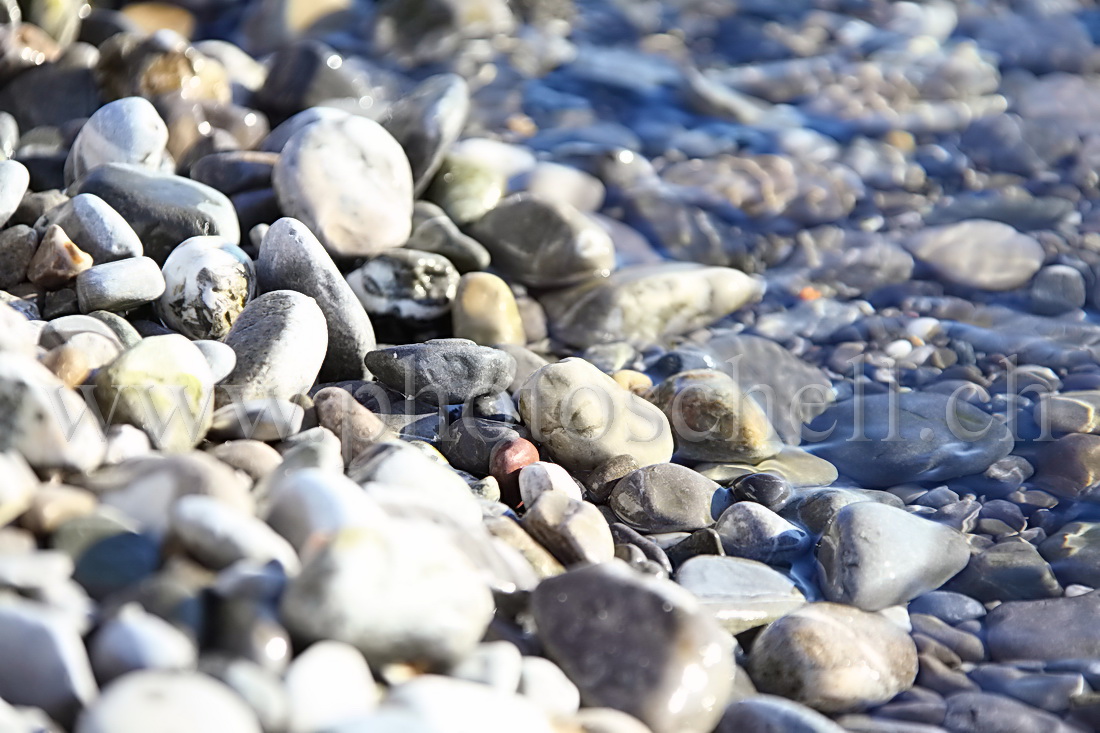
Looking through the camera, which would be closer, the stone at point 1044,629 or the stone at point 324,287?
the stone at point 1044,629

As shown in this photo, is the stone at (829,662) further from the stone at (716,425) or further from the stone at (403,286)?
the stone at (403,286)

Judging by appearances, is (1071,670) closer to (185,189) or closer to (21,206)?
(185,189)

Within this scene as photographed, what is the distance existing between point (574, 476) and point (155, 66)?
2330 millimetres

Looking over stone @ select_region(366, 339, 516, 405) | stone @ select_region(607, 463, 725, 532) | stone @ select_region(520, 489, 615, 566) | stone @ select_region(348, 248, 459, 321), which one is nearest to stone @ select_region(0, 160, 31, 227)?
stone @ select_region(348, 248, 459, 321)

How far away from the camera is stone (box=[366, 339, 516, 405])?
2.42 metres

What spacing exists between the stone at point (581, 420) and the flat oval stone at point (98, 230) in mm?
1087

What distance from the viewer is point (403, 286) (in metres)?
2.85

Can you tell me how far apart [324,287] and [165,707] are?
1384 mm

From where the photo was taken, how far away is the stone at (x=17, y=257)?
248 centimetres

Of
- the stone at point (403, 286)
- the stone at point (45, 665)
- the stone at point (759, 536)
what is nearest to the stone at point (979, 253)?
the stone at point (759, 536)

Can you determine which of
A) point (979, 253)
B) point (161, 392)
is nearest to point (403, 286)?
point (161, 392)

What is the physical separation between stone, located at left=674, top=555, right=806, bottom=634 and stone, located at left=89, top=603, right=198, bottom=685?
1029 mm

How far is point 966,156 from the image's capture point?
433 centimetres

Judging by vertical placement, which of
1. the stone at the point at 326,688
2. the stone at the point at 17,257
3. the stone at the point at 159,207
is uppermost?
the stone at the point at 326,688
